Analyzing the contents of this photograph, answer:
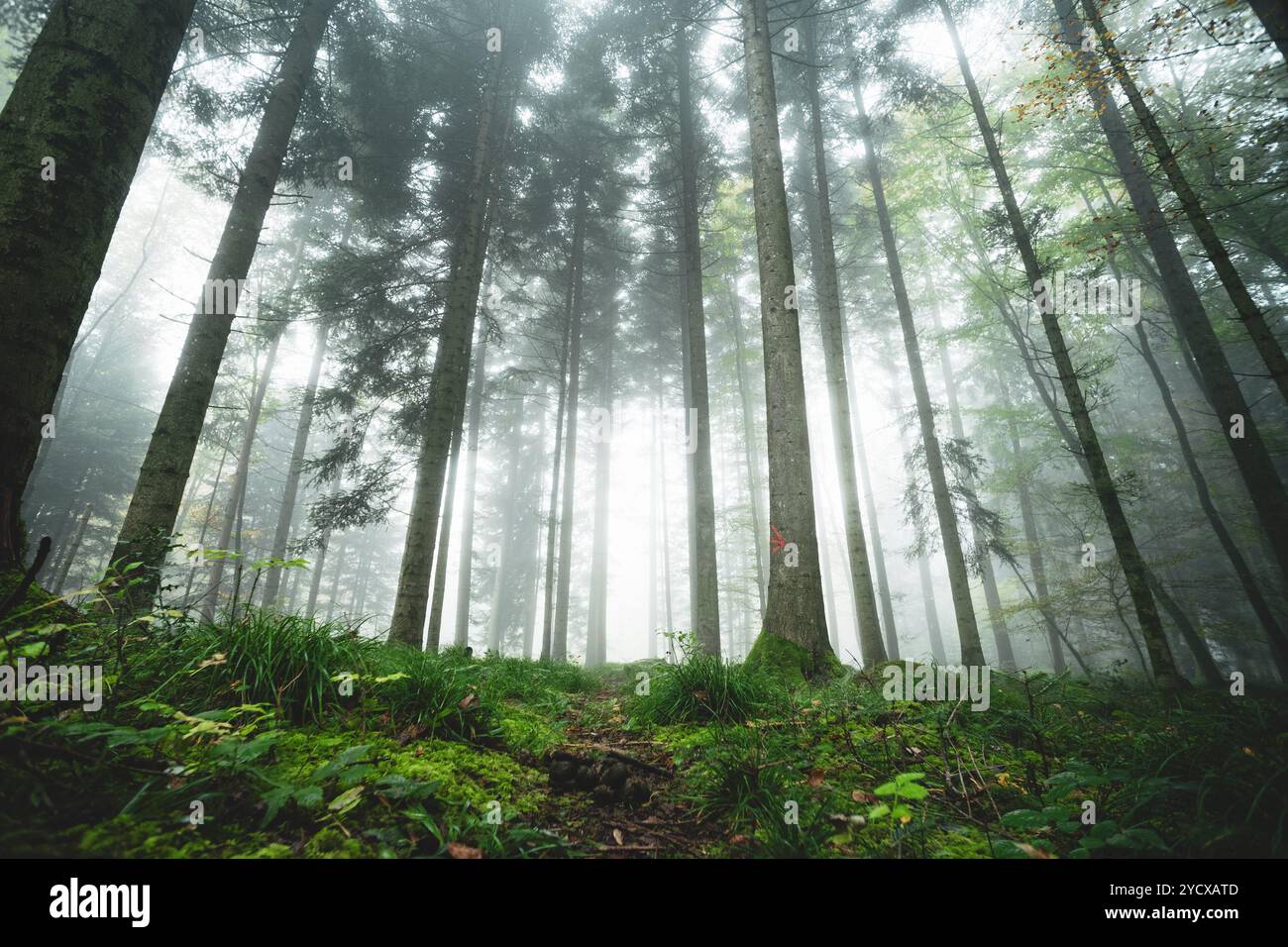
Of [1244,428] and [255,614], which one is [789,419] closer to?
[255,614]

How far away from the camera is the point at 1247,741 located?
2338 millimetres

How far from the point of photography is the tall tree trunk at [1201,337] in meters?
6.09

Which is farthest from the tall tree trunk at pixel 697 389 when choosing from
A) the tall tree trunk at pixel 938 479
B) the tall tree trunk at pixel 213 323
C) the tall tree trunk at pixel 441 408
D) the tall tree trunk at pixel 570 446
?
the tall tree trunk at pixel 213 323

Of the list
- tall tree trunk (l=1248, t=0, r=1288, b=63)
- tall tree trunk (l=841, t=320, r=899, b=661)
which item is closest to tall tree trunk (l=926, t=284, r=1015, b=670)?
tall tree trunk (l=841, t=320, r=899, b=661)

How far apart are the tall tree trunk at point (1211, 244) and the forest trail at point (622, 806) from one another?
20.9ft

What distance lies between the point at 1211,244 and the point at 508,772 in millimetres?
7890

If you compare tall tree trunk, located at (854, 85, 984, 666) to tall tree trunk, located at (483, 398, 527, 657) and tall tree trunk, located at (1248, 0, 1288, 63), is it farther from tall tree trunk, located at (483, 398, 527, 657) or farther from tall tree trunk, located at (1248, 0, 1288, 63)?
tall tree trunk, located at (483, 398, 527, 657)

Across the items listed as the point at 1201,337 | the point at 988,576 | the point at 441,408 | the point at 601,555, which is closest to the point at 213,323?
the point at 441,408

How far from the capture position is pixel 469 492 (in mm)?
18469

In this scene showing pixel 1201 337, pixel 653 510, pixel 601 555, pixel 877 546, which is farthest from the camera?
pixel 653 510

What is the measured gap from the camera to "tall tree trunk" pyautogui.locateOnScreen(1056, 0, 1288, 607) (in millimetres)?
6086

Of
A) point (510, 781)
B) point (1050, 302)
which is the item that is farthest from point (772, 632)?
point (1050, 302)

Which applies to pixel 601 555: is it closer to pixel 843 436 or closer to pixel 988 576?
pixel 843 436
